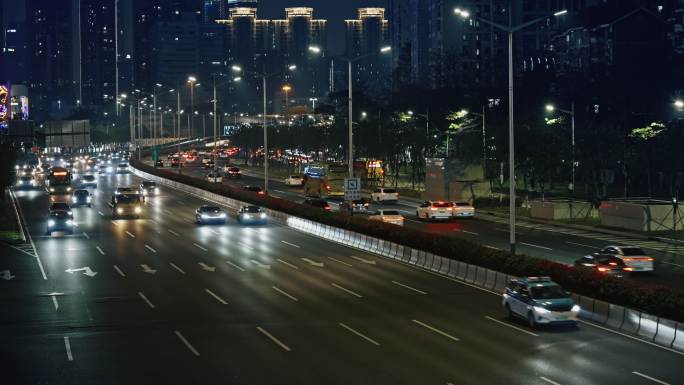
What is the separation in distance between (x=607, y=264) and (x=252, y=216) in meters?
31.7

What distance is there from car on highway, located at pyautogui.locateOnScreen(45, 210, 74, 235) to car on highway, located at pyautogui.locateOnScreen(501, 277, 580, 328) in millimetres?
36485

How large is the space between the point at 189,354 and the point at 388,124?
99.6 metres

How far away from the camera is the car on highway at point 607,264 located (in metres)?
40.8

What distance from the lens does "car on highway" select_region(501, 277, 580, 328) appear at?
30.3 meters

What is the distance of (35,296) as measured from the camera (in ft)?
123

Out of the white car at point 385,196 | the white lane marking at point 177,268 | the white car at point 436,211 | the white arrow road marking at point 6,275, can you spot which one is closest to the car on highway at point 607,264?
the white lane marking at point 177,268

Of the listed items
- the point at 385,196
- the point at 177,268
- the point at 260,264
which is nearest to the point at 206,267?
the point at 177,268

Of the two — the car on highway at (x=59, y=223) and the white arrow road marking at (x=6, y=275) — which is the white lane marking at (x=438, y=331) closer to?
the white arrow road marking at (x=6, y=275)

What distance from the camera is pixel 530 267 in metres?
37.1

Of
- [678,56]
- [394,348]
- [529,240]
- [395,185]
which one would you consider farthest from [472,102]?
[394,348]

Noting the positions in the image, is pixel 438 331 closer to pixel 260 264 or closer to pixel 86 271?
pixel 260 264

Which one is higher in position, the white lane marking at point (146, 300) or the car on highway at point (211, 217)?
the car on highway at point (211, 217)

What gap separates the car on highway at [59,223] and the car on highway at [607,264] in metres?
32.5

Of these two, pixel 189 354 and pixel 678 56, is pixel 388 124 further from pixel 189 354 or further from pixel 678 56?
pixel 189 354
